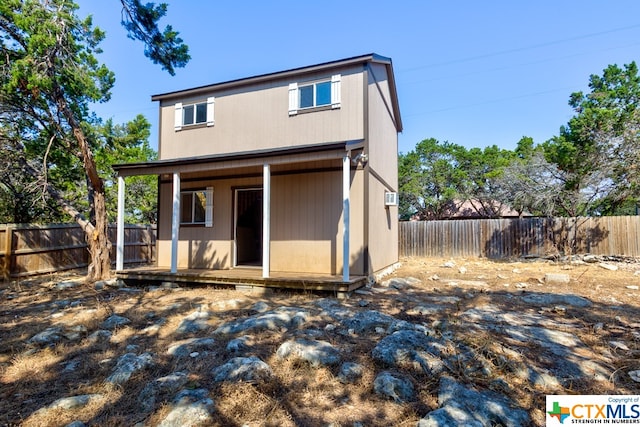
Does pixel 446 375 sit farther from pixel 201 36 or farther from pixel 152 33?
pixel 201 36

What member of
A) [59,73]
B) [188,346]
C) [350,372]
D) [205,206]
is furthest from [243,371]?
[59,73]

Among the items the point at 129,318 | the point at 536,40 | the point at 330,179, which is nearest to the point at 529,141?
the point at 536,40

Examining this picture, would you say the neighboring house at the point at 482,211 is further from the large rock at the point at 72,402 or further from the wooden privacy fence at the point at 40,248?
the large rock at the point at 72,402

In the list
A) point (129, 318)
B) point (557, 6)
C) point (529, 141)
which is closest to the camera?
point (129, 318)

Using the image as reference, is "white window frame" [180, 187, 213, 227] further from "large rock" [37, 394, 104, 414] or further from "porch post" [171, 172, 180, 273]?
"large rock" [37, 394, 104, 414]

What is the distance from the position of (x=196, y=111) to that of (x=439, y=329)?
8.28 meters

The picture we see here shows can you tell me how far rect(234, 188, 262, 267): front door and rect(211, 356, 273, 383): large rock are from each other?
226 inches

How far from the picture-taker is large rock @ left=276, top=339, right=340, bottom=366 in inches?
131

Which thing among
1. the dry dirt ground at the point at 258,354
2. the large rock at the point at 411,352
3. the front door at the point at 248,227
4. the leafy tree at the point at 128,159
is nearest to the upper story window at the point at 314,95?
the front door at the point at 248,227

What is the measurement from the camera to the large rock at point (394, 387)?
2.77 metres

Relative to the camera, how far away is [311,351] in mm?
3447

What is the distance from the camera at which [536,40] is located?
44.3 ft

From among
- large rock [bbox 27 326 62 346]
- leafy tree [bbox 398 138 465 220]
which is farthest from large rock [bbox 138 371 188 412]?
leafy tree [bbox 398 138 465 220]

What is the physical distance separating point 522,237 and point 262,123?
33.9ft
